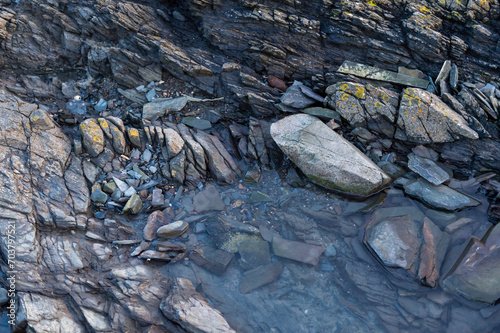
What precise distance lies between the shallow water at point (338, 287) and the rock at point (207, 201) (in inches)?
12.6

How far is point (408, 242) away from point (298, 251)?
2.63 metres

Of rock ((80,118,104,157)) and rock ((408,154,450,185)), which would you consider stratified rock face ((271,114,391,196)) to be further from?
rock ((80,118,104,157))

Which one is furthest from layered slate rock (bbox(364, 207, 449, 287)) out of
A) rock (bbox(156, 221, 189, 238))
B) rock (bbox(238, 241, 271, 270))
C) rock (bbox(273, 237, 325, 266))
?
rock (bbox(156, 221, 189, 238))

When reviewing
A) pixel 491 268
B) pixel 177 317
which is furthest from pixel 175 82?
pixel 491 268

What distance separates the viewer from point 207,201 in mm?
8812

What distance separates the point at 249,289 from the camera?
7.31 m

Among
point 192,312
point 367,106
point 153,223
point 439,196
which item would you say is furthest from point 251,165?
point 439,196

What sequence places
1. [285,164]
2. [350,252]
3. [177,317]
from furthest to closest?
[285,164] < [350,252] < [177,317]

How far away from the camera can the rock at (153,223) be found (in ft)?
26.3

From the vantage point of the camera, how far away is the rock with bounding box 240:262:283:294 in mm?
7352

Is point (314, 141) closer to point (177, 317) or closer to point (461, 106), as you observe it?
point (461, 106)

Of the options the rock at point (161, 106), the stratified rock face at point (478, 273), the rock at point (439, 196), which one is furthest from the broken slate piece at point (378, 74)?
the rock at point (161, 106)

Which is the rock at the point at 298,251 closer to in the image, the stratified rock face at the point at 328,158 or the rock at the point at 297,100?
the stratified rock face at the point at 328,158

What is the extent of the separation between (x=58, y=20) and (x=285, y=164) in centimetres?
933
